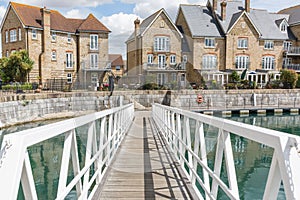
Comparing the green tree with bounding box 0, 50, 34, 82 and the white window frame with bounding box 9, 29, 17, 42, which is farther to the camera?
the white window frame with bounding box 9, 29, 17, 42

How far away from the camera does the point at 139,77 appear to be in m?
22.5

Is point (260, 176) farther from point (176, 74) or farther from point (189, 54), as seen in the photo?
point (189, 54)

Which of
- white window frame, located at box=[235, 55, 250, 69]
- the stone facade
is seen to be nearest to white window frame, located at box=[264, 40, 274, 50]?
white window frame, located at box=[235, 55, 250, 69]

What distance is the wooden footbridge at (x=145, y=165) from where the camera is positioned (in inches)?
41.4

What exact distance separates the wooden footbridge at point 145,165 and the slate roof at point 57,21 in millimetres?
22951

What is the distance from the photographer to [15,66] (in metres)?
22.1

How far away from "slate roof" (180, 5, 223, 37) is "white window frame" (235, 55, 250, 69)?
3165 millimetres

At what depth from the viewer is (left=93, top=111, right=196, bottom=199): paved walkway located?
3039 mm

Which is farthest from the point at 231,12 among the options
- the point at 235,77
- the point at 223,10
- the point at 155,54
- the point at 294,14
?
the point at 155,54

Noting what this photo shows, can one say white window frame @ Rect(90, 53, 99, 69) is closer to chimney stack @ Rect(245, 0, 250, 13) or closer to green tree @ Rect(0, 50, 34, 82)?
green tree @ Rect(0, 50, 34, 82)

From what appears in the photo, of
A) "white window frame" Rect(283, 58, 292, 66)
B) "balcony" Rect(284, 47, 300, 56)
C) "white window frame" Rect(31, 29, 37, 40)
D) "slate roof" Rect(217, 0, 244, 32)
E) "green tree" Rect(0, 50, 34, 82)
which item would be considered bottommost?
"green tree" Rect(0, 50, 34, 82)

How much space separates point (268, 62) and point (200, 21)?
870 centimetres

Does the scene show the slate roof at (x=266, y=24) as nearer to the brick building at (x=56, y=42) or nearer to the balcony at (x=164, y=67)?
the balcony at (x=164, y=67)

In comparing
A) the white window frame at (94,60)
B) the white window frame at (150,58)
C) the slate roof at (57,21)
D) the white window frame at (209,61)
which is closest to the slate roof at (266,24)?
the white window frame at (209,61)
